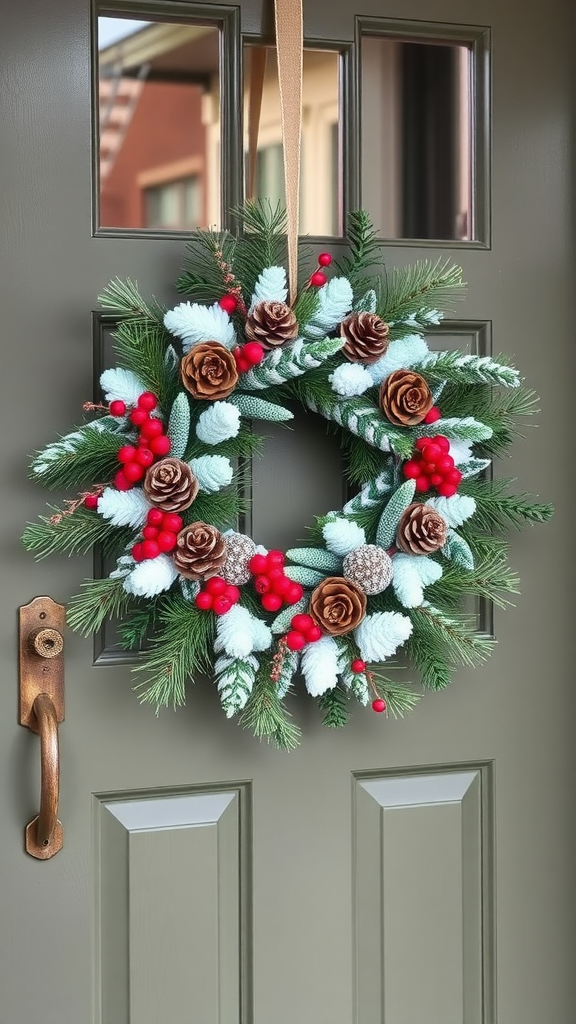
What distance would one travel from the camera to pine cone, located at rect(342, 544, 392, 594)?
1036 mm

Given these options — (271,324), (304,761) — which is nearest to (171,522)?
(271,324)

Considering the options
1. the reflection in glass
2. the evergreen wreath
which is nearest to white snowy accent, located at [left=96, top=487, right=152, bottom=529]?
the evergreen wreath

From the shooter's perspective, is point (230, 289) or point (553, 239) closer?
point (230, 289)

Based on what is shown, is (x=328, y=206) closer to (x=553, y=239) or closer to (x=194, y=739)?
(x=553, y=239)

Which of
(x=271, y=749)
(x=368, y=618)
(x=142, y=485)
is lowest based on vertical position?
(x=271, y=749)

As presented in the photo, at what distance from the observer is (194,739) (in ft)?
3.72

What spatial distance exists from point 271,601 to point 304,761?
24cm

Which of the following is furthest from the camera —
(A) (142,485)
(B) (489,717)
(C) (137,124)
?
(B) (489,717)

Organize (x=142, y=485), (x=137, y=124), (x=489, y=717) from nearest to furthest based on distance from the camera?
(x=142, y=485), (x=137, y=124), (x=489, y=717)

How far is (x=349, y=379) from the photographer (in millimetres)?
1050

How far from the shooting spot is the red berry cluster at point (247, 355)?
102 cm

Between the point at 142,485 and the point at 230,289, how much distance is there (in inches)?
8.8

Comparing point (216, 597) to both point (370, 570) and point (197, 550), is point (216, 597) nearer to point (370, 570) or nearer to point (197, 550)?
point (197, 550)

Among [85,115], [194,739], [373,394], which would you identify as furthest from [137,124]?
[194,739]
